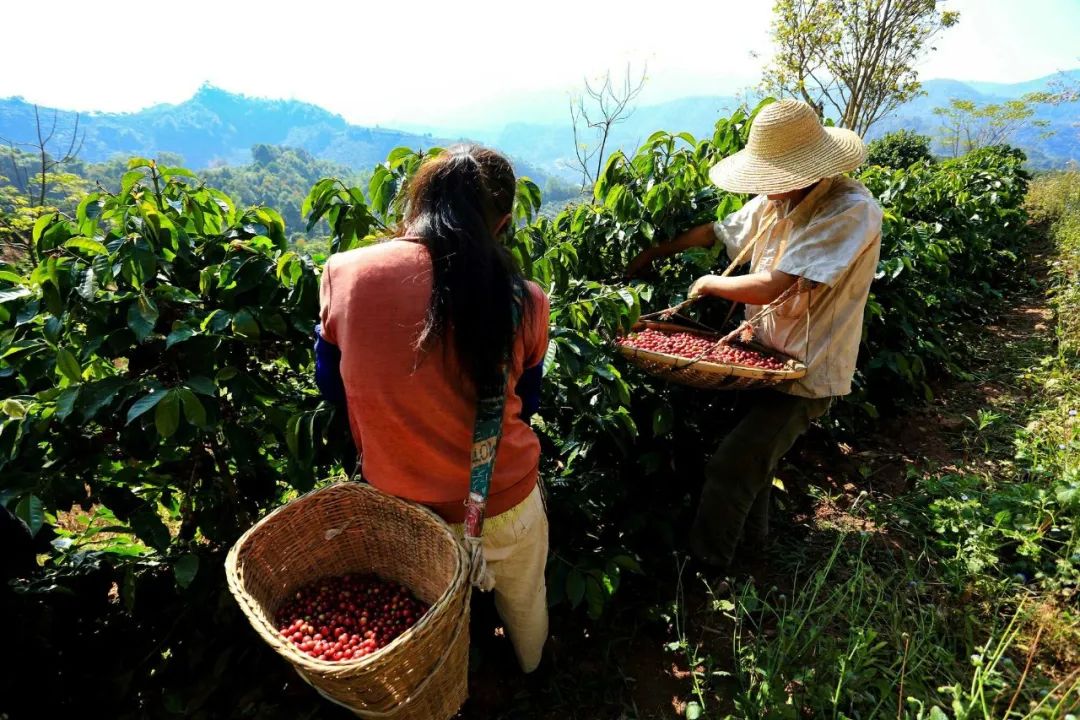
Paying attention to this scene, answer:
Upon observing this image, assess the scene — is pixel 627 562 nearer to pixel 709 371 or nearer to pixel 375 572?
pixel 709 371

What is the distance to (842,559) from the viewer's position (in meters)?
2.46

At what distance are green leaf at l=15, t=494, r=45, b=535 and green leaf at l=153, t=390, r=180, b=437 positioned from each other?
0.31 m

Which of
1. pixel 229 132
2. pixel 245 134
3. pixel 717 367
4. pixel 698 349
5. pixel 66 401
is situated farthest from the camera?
pixel 245 134

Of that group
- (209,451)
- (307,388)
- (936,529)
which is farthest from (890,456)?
(209,451)

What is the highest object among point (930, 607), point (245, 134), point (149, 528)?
point (149, 528)

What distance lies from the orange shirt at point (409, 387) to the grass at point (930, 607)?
0.88 m

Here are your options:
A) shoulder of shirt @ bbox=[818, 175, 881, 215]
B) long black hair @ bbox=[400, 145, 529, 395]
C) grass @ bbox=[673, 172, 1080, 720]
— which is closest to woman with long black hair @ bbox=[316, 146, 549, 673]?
→ long black hair @ bbox=[400, 145, 529, 395]

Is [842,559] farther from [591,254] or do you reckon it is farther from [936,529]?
[591,254]

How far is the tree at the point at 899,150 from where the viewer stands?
17.3 metres

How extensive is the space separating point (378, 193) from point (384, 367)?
31.7 inches

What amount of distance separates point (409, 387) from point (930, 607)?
190 cm

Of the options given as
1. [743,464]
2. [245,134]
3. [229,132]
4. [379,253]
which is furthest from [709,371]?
[245,134]

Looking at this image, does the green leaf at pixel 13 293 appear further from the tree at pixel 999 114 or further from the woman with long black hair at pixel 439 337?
the tree at pixel 999 114

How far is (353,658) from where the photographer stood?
52.5 inches
